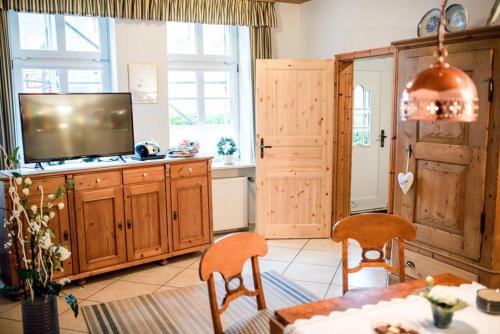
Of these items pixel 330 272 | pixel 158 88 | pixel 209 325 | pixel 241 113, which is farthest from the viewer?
pixel 241 113

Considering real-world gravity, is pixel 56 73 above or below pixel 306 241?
above

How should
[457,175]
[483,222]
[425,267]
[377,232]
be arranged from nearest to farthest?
1. [377,232]
2. [483,222]
3. [457,175]
4. [425,267]

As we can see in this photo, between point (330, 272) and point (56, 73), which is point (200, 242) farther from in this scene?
point (56, 73)

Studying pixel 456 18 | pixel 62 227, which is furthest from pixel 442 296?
pixel 62 227

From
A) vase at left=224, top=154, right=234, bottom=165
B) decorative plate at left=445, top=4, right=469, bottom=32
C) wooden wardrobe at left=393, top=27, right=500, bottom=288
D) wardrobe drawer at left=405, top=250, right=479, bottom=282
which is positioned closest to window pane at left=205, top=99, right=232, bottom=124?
vase at left=224, top=154, right=234, bottom=165

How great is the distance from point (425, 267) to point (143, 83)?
9.76 feet

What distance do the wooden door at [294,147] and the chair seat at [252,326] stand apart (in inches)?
109

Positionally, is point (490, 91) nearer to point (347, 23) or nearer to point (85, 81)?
point (347, 23)

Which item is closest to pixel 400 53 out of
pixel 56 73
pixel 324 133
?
pixel 324 133

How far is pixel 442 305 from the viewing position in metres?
1.54

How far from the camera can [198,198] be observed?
4.25 meters

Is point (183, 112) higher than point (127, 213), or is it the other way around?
point (183, 112)

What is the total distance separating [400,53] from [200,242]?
241 cm

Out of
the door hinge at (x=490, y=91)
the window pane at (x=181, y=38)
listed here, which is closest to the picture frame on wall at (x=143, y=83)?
the window pane at (x=181, y=38)
